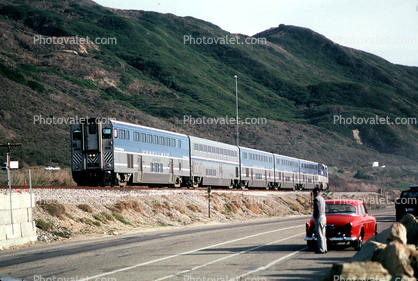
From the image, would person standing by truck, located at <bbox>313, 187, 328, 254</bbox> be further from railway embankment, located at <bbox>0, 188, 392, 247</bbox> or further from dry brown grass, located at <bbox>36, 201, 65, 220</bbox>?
dry brown grass, located at <bbox>36, 201, 65, 220</bbox>

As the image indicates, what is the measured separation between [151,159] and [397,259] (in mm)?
23556

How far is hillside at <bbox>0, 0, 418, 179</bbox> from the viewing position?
68.4 meters

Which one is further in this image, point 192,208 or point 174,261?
point 192,208

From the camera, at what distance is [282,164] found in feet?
189

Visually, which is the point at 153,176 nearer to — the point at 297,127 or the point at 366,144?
the point at 297,127

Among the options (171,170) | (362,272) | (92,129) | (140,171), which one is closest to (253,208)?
(171,170)

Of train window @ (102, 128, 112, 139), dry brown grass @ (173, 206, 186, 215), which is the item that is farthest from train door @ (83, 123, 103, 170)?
dry brown grass @ (173, 206, 186, 215)

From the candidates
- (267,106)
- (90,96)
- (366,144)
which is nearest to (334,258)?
(90,96)

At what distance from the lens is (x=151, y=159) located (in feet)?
100

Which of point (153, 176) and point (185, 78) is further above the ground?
point (185, 78)

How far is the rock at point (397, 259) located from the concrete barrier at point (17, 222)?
12.9 meters

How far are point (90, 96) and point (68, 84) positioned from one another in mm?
4927

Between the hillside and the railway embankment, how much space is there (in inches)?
945

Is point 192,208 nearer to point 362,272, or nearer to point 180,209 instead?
point 180,209
